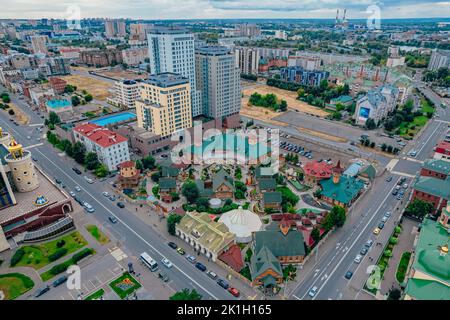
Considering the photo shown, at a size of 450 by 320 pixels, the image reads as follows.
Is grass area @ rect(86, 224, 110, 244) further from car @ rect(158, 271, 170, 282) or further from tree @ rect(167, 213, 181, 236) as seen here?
car @ rect(158, 271, 170, 282)

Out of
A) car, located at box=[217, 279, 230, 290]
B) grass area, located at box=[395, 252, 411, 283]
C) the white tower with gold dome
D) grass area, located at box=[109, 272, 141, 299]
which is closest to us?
grass area, located at box=[109, 272, 141, 299]

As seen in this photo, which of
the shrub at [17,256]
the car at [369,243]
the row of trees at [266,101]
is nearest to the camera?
the shrub at [17,256]

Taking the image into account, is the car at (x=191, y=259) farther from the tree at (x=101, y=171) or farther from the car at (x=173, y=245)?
the tree at (x=101, y=171)

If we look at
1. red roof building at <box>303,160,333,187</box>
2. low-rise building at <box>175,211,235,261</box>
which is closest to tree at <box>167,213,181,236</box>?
low-rise building at <box>175,211,235,261</box>

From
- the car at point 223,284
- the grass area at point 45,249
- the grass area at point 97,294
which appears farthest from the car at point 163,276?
the grass area at point 45,249

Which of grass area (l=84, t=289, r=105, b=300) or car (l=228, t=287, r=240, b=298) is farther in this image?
car (l=228, t=287, r=240, b=298)

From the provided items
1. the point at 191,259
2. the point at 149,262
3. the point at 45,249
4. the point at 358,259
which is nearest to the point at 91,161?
the point at 45,249
